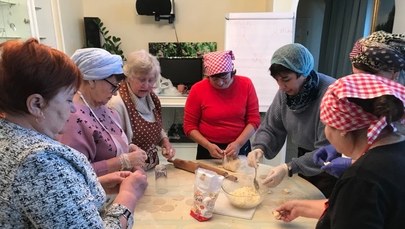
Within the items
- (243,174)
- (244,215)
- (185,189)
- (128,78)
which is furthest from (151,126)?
(244,215)

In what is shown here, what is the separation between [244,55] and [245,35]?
19 centimetres

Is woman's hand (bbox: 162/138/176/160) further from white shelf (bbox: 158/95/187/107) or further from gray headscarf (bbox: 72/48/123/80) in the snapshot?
white shelf (bbox: 158/95/187/107)

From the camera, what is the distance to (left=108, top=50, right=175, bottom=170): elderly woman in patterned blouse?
1.60 metres

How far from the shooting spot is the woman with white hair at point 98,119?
1.16m

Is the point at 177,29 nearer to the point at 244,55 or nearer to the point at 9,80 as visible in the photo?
the point at 244,55

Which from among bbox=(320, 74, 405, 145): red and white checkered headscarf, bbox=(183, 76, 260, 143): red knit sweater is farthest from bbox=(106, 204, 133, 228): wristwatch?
bbox=(183, 76, 260, 143): red knit sweater

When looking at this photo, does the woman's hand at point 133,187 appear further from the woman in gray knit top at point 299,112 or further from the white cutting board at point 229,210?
the woman in gray knit top at point 299,112

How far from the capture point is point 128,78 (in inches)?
64.7

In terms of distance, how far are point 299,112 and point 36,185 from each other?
1334mm

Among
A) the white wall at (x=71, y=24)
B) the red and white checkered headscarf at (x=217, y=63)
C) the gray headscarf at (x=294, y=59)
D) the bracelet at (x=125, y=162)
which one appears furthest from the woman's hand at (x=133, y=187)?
the white wall at (x=71, y=24)

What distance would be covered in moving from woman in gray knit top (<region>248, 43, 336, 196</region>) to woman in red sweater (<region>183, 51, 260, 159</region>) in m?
0.27

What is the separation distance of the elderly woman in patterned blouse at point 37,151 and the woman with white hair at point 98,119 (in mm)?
461

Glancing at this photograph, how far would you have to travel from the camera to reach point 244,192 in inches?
52.4

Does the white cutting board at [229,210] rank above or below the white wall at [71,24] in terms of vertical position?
below
